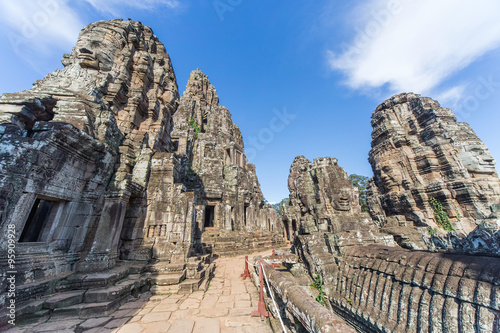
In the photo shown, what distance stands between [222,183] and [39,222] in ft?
Result: 41.8

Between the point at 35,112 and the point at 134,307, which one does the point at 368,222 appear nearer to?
the point at 134,307

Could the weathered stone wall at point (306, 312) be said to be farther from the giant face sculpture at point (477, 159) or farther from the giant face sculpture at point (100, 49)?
the giant face sculpture at point (477, 159)

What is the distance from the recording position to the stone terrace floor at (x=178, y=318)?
287 cm

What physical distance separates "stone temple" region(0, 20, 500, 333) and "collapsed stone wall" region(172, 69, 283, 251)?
4.47m

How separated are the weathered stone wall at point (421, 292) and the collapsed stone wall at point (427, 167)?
14.8 ft

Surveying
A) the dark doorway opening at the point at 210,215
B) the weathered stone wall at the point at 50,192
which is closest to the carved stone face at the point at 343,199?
the weathered stone wall at the point at 50,192

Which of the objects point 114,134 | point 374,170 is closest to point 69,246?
point 114,134

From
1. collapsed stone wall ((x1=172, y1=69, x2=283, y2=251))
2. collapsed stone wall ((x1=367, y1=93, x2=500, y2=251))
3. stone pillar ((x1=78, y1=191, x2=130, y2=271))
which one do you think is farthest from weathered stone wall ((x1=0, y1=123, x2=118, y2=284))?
collapsed stone wall ((x1=367, y1=93, x2=500, y2=251))

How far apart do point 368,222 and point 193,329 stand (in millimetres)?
5013

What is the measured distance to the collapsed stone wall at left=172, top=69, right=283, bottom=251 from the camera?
15484 mm

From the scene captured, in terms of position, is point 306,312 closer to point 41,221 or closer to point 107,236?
point 107,236

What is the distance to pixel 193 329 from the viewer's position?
9.41 feet

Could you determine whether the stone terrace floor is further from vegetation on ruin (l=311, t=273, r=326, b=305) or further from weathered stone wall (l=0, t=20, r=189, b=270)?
weathered stone wall (l=0, t=20, r=189, b=270)

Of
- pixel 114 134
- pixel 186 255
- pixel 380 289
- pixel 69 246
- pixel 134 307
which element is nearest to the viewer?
pixel 380 289
